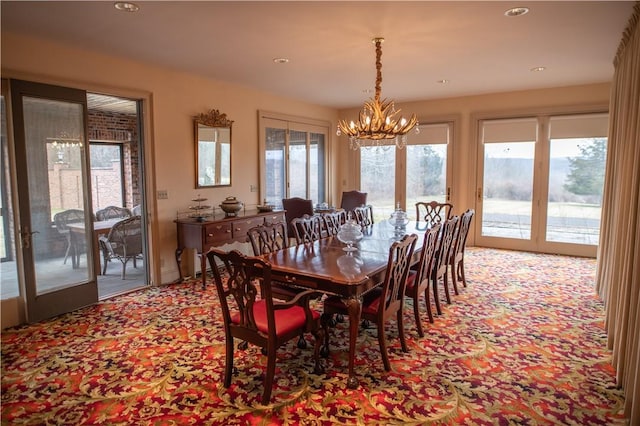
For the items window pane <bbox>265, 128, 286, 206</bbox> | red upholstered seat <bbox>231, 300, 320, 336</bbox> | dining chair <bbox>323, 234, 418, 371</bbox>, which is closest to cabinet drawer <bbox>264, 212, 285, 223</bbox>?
window pane <bbox>265, 128, 286, 206</bbox>

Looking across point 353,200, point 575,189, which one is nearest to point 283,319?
point 353,200

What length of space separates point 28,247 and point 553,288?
226 inches

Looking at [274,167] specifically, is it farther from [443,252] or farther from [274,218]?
[443,252]

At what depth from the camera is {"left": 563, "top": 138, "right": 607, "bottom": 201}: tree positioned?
612 cm

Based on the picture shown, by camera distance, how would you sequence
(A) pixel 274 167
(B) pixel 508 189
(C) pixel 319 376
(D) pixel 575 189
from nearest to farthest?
(C) pixel 319 376
(D) pixel 575 189
(A) pixel 274 167
(B) pixel 508 189

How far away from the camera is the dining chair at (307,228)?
4.02 meters

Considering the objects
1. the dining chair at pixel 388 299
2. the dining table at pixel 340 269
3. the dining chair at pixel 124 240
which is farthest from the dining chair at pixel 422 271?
the dining chair at pixel 124 240

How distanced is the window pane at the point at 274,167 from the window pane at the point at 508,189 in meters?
3.65

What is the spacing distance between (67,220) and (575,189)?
7174 millimetres

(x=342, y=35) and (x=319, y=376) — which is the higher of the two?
(x=342, y=35)

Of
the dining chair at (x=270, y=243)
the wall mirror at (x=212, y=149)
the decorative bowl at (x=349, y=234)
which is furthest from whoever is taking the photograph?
the wall mirror at (x=212, y=149)

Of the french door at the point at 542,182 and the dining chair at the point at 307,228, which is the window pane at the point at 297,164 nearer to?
the dining chair at the point at 307,228

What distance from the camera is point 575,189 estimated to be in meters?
6.36

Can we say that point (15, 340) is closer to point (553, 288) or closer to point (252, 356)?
point (252, 356)
